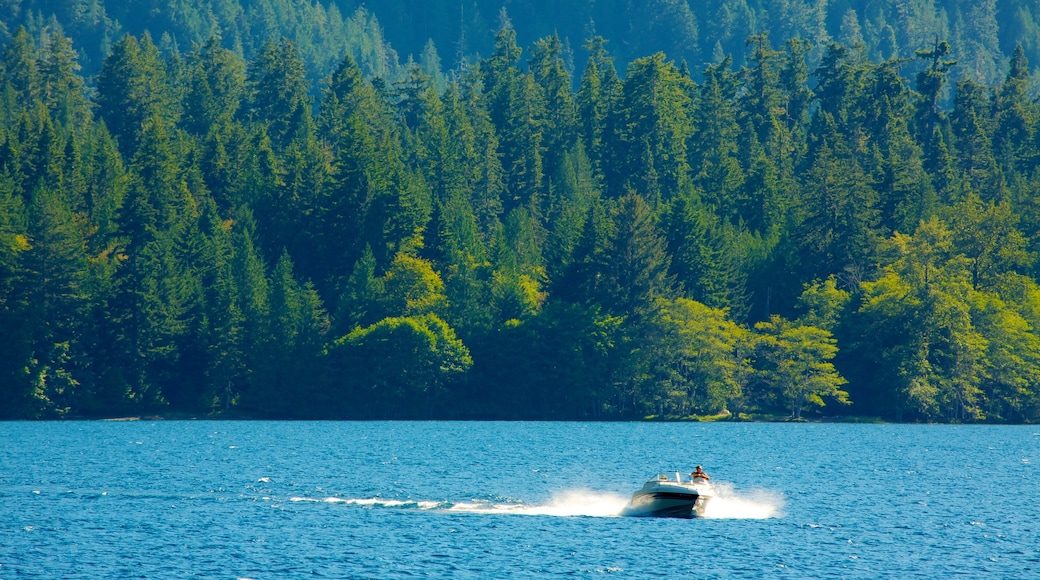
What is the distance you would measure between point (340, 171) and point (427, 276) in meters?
23.9

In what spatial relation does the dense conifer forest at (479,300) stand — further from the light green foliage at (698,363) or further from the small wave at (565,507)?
the small wave at (565,507)

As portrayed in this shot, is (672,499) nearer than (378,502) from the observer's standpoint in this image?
Yes

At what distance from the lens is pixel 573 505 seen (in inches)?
2689

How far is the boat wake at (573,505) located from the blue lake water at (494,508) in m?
0.17

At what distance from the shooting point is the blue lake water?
52.4 meters

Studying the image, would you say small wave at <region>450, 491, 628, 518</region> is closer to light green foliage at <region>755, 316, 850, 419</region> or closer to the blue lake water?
the blue lake water

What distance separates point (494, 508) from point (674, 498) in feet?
28.1

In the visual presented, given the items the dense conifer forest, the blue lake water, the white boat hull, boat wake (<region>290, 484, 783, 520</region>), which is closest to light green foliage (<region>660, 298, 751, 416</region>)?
the dense conifer forest

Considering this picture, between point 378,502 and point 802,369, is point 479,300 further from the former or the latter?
point 378,502

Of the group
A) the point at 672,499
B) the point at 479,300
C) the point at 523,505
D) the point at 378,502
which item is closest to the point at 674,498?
the point at 672,499

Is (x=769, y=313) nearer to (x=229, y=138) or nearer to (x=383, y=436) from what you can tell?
(x=383, y=436)

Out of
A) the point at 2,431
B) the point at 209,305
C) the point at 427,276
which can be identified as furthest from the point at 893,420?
the point at 2,431

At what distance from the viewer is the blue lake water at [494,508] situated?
52.4 metres

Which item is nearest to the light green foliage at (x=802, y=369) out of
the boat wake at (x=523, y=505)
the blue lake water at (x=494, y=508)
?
the blue lake water at (x=494, y=508)
